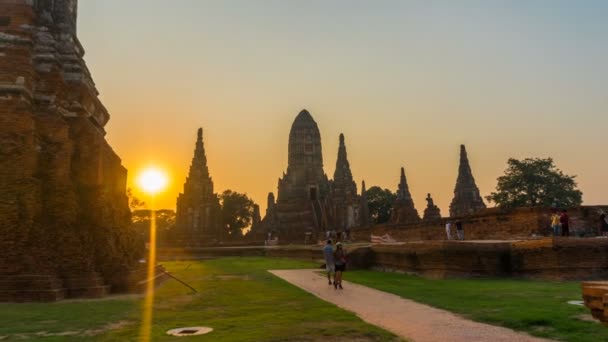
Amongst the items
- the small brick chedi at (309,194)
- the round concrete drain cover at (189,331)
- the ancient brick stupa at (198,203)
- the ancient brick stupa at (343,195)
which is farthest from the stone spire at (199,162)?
the round concrete drain cover at (189,331)

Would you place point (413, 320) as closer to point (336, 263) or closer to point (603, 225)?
point (336, 263)

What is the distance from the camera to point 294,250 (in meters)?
29.0

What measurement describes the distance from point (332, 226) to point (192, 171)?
14.3m

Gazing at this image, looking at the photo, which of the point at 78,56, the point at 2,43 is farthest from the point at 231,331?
the point at 78,56

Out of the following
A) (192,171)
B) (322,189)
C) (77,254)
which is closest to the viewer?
(77,254)

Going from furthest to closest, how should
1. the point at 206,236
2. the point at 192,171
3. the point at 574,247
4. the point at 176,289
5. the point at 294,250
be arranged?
1. the point at 192,171
2. the point at 206,236
3. the point at 294,250
4. the point at 176,289
5. the point at 574,247

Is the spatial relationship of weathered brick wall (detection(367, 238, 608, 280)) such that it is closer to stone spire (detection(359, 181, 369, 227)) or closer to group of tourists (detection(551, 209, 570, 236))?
group of tourists (detection(551, 209, 570, 236))

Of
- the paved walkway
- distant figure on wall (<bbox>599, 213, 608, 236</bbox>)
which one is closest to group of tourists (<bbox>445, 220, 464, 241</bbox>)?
distant figure on wall (<bbox>599, 213, 608, 236</bbox>)

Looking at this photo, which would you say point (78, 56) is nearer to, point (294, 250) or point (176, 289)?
point (176, 289)

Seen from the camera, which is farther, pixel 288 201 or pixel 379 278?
pixel 288 201

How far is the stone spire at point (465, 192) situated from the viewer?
4116 centimetres

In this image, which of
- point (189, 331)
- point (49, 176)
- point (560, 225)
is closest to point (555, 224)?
point (560, 225)

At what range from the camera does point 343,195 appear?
5212cm

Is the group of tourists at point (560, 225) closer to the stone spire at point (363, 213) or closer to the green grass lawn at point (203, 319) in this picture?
the green grass lawn at point (203, 319)
